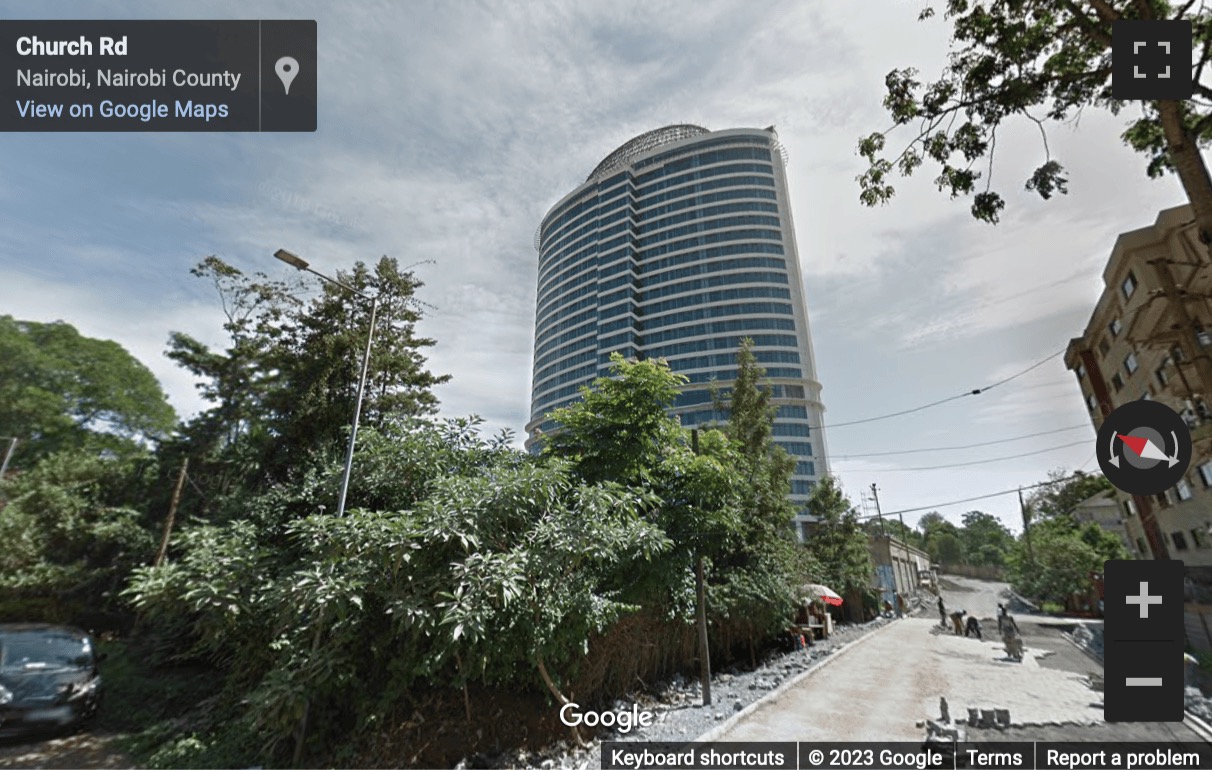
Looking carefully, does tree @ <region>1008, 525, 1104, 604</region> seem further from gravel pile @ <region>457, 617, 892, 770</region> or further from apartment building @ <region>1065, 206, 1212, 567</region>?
gravel pile @ <region>457, 617, 892, 770</region>

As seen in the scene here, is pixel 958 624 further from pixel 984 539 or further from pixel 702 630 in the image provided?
pixel 984 539

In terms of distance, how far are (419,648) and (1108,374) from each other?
35.6 meters

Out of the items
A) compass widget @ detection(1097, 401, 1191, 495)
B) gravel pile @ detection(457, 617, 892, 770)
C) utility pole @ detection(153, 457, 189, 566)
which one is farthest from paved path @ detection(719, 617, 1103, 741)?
utility pole @ detection(153, 457, 189, 566)

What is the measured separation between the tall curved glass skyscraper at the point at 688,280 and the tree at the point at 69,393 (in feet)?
144

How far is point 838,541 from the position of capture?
26.4 metres

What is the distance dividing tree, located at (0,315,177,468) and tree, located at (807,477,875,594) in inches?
1430

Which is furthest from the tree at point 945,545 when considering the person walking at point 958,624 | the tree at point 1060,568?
the person walking at point 958,624

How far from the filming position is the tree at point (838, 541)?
25.3 metres

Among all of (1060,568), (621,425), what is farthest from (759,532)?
(1060,568)

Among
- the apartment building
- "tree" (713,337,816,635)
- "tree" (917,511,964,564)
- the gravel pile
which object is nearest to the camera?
the gravel pile

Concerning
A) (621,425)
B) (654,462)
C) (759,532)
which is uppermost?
(621,425)

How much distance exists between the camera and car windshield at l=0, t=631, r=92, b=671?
25.0 ft

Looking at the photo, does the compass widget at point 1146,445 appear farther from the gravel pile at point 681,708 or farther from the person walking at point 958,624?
the person walking at point 958,624

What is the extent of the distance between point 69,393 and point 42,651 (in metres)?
24.2
